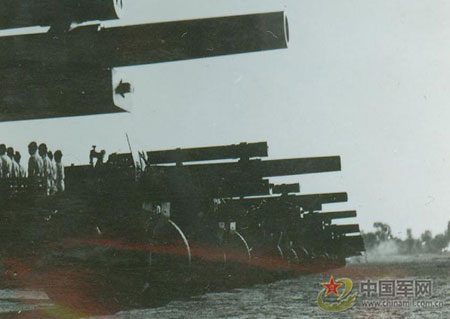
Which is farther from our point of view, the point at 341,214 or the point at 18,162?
the point at 341,214

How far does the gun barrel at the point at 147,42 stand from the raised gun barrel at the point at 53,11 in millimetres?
91

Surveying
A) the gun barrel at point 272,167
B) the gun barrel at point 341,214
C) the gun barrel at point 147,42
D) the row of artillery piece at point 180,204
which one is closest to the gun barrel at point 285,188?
the row of artillery piece at point 180,204

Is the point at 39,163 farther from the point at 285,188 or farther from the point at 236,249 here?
the point at 285,188

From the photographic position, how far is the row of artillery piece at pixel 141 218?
6.39 m

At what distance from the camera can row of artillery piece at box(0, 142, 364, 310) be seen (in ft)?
21.0

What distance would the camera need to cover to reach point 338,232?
101ft

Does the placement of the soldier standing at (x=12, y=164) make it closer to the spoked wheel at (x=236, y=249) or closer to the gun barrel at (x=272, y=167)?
the gun barrel at (x=272, y=167)

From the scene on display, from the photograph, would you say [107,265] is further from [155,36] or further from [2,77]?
[155,36]

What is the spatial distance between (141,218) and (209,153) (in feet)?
11.8

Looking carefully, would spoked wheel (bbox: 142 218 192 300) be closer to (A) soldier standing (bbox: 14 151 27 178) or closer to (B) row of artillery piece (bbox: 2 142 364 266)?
(B) row of artillery piece (bbox: 2 142 364 266)

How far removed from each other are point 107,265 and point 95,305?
→ 625 mm

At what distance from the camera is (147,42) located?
439 centimetres

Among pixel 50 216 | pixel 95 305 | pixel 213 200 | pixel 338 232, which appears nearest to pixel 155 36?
pixel 50 216

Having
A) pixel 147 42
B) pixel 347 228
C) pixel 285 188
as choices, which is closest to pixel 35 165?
A: pixel 147 42
